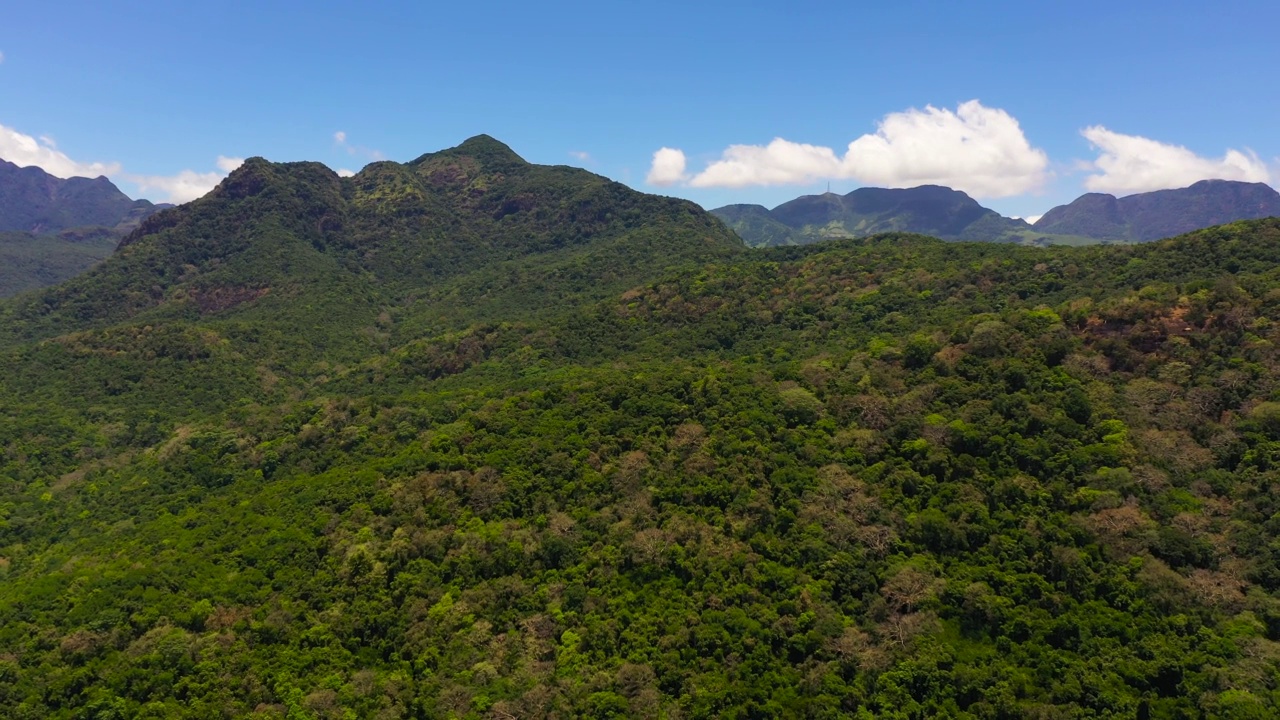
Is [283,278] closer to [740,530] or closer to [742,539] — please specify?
[740,530]

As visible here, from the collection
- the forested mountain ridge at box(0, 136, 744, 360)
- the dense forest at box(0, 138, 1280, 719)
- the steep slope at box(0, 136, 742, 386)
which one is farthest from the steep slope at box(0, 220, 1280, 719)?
the forested mountain ridge at box(0, 136, 744, 360)

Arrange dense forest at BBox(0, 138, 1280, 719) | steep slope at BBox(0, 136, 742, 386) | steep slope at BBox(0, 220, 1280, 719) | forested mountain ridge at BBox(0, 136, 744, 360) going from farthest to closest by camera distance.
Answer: forested mountain ridge at BBox(0, 136, 744, 360), steep slope at BBox(0, 136, 742, 386), dense forest at BBox(0, 138, 1280, 719), steep slope at BBox(0, 220, 1280, 719)

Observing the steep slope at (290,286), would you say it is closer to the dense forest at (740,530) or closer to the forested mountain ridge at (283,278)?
the forested mountain ridge at (283,278)

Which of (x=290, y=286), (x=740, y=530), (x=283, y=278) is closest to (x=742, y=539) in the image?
(x=740, y=530)

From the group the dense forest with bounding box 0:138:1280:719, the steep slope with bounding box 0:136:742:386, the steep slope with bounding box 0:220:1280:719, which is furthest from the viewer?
the steep slope with bounding box 0:136:742:386

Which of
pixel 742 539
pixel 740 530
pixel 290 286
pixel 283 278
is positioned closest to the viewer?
pixel 742 539

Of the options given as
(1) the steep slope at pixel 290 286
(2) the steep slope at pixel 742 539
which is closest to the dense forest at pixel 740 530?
(2) the steep slope at pixel 742 539

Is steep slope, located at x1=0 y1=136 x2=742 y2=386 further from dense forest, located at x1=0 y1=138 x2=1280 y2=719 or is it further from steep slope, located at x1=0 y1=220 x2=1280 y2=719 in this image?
steep slope, located at x1=0 y1=220 x2=1280 y2=719

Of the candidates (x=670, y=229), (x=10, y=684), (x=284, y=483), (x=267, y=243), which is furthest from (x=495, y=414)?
(x=267, y=243)
